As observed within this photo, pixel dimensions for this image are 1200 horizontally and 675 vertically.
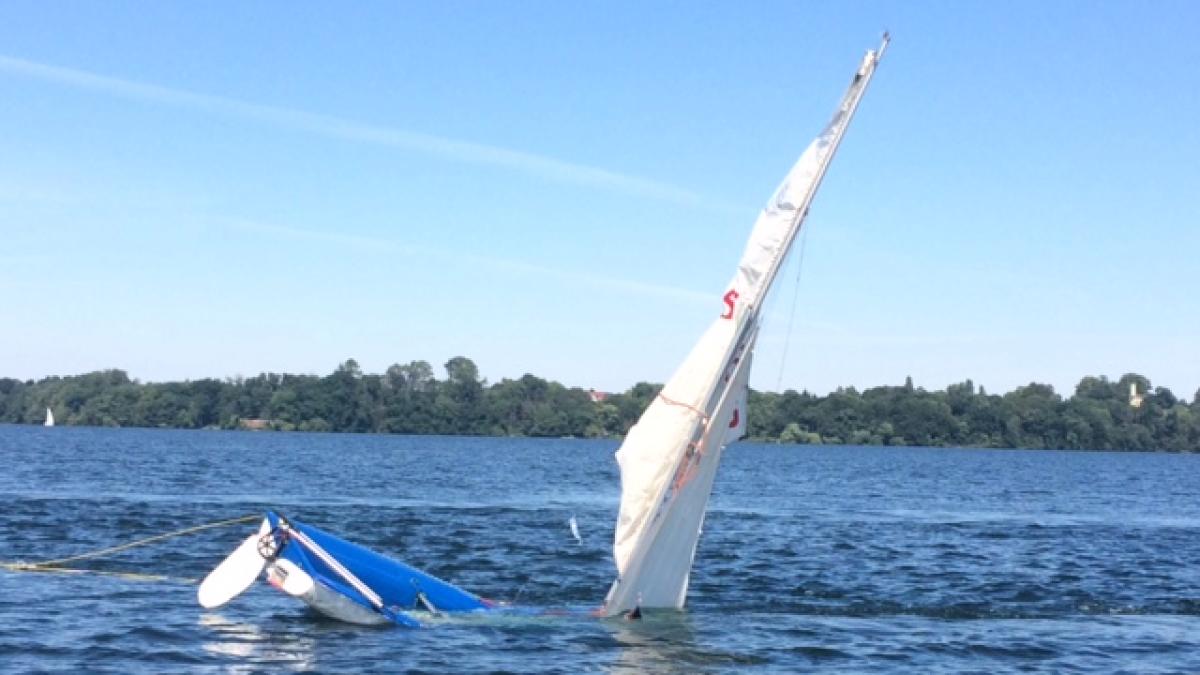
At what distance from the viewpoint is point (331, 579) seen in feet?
77.7

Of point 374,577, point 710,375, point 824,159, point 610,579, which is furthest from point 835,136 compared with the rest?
point 610,579

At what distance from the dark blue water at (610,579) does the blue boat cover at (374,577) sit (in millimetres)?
762

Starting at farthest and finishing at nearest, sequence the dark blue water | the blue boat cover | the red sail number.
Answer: the blue boat cover → the red sail number → the dark blue water

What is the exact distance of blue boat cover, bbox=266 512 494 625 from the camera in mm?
23031

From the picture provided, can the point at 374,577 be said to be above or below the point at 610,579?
above

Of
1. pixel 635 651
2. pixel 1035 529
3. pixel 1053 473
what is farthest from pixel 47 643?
pixel 1053 473

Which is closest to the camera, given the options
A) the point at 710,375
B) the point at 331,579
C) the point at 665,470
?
the point at 710,375

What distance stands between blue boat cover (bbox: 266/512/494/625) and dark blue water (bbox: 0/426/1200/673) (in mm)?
762

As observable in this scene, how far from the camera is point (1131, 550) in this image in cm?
4341

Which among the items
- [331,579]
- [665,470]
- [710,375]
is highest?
[710,375]

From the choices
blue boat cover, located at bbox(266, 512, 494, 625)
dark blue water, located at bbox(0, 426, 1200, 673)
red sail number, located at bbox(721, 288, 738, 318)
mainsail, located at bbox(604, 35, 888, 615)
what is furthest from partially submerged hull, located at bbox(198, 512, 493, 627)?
red sail number, located at bbox(721, 288, 738, 318)

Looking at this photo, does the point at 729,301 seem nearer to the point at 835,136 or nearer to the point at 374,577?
the point at 835,136

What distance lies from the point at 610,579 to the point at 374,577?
9.66 meters

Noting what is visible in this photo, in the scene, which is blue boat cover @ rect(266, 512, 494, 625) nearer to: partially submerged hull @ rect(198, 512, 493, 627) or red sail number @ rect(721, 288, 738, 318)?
partially submerged hull @ rect(198, 512, 493, 627)
